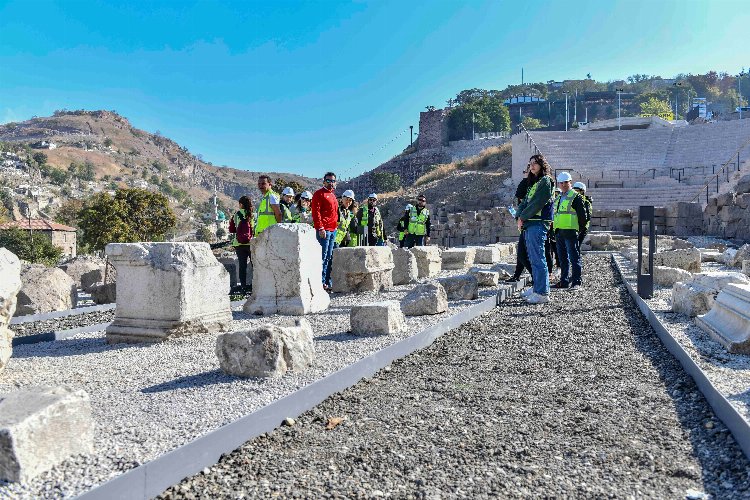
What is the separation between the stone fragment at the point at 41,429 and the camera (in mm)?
2514

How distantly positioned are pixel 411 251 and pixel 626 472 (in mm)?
8989

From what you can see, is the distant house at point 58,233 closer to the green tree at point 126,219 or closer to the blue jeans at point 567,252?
the green tree at point 126,219

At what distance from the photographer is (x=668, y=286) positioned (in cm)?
914

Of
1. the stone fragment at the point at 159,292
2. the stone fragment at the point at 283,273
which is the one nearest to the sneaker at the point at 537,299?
the stone fragment at the point at 283,273

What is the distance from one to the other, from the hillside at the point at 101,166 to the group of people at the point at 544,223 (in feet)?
247

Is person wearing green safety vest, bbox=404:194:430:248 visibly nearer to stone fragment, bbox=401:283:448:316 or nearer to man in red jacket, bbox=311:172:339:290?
man in red jacket, bbox=311:172:339:290

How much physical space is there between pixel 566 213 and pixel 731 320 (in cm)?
441

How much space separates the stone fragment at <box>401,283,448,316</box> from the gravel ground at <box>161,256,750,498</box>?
5.90 ft

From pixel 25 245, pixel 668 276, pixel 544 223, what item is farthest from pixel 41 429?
pixel 25 245

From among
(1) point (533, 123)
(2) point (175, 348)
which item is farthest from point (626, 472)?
(1) point (533, 123)

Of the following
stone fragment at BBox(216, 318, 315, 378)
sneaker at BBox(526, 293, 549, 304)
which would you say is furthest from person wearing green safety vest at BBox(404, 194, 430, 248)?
stone fragment at BBox(216, 318, 315, 378)

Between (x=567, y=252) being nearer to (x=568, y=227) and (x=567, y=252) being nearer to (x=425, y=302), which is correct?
(x=568, y=227)

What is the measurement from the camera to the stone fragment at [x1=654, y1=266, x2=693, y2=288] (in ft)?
A: 30.1

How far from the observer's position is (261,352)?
4207mm
